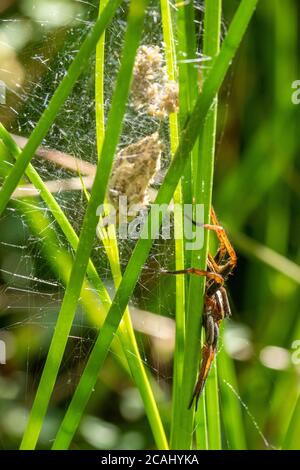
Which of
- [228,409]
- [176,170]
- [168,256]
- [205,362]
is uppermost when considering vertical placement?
[176,170]

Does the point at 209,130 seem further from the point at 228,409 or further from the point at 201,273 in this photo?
the point at 228,409

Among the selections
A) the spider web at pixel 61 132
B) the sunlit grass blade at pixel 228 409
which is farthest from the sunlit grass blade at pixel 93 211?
the sunlit grass blade at pixel 228 409

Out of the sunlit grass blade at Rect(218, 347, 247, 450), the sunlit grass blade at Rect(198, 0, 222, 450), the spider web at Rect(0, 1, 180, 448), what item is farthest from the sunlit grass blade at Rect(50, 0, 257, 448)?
the sunlit grass blade at Rect(218, 347, 247, 450)

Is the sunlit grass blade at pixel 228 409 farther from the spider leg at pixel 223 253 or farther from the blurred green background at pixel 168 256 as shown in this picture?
the spider leg at pixel 223 253

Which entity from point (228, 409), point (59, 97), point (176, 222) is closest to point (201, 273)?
point (176, 222)

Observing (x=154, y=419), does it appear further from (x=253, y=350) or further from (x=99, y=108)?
(x=253, y=350)

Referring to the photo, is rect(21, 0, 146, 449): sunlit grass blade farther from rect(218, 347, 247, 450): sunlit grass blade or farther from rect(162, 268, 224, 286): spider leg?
rect(218, 347, 247, 450): sunlit grass blade

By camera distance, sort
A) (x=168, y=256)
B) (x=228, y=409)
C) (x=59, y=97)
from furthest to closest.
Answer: (x=228, y=409)
(x=168, y=256)
(x=59, y=97)
